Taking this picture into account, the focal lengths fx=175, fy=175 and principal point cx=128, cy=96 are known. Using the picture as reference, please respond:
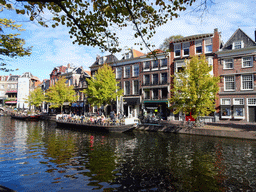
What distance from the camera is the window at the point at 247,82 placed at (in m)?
24.8

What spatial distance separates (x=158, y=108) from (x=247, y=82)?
14.3 metres

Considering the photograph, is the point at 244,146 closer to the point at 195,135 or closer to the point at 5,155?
the point at 195,135

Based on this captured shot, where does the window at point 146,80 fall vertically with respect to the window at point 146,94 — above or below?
above

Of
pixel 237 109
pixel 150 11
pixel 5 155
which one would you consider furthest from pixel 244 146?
pixel 5 155

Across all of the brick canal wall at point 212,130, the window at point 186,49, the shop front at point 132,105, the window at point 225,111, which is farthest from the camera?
the shop front at point 132,105

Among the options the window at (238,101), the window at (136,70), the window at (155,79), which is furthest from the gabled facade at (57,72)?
the window at (238,101)

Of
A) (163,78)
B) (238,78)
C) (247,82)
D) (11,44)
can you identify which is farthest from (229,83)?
(11,44)

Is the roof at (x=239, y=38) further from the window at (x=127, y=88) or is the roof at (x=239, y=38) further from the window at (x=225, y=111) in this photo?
→ the window at (x=127, y=88)

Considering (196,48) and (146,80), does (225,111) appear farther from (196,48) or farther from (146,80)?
(146,80)

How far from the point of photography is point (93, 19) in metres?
5.49

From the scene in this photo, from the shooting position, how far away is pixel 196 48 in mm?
29234

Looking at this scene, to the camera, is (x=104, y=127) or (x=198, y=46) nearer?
(x=104, y=127)

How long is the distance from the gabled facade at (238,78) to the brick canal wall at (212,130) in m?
4.70

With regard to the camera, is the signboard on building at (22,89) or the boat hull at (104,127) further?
the signboard on building at (22,89)
